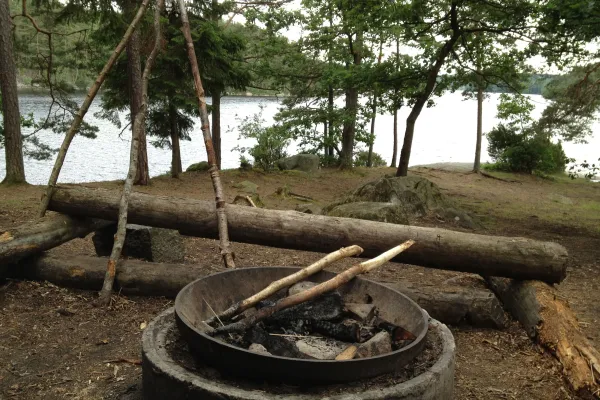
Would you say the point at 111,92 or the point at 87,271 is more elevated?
the point at 111,92

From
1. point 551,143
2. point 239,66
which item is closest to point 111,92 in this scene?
point 239,66

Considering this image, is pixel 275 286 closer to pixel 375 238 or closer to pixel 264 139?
pixel 375 238

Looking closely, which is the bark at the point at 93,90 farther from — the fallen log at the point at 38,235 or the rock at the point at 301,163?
the rock at the point at 301,163

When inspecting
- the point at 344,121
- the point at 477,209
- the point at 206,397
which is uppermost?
the point at 344,121

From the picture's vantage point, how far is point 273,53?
1493cm

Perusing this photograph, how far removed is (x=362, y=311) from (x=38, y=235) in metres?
3.35

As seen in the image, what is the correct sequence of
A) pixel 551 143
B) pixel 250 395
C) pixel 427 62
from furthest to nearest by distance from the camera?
1. pixel 551 143
2. pixel 427 62
3. pixel 250 395

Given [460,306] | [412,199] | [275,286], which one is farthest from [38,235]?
[412,199]

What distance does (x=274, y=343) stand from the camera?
2643 mm

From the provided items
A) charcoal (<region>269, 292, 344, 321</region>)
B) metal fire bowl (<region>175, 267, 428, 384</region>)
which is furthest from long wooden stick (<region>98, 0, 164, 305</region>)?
charcoal (<region>269, 292, 344, 321</region>)

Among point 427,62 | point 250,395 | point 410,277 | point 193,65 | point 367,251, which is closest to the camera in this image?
point 250,395

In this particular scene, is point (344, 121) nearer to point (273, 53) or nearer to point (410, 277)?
point (273, 53)

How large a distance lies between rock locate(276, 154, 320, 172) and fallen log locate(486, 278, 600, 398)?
458 inches

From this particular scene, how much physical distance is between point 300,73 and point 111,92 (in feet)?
20.4
